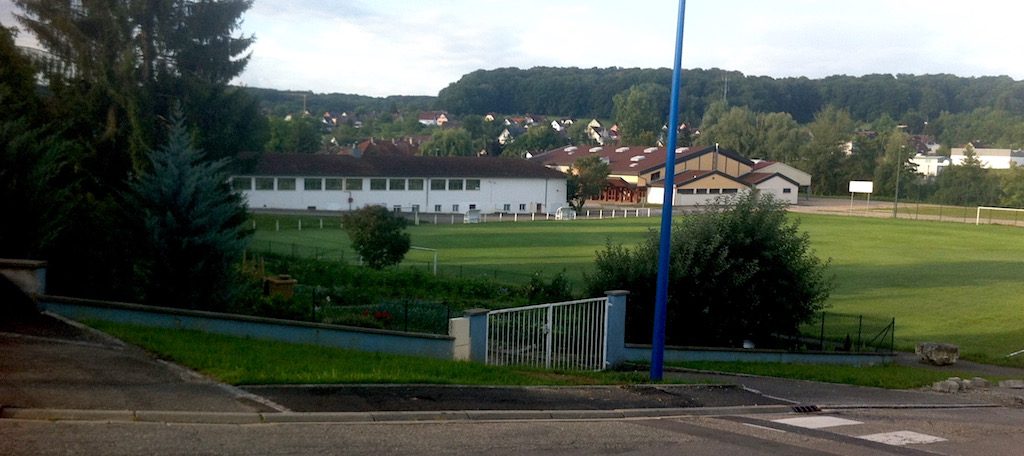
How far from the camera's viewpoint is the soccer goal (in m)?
99.5

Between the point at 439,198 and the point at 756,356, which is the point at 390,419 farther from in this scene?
the point at 439,198

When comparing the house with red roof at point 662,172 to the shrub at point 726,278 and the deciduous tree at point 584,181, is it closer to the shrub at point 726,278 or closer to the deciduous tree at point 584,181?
the deciduous tree at point 584,181

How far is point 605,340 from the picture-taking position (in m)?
18.0

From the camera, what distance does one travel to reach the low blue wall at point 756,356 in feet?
65.8

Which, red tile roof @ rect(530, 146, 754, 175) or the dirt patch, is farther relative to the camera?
red tile roof @ rect(530, 146, 754, 175)

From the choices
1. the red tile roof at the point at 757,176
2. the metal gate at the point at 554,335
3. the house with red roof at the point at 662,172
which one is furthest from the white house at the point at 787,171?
the metal gate at the point at 554,335

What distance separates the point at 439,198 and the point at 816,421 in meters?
78.6

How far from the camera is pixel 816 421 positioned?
42.0 feet

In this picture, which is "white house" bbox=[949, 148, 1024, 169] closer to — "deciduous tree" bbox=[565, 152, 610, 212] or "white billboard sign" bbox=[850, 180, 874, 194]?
"white billboard sign" bbox=[850, 180, 874, 194]

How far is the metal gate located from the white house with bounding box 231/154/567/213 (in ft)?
198

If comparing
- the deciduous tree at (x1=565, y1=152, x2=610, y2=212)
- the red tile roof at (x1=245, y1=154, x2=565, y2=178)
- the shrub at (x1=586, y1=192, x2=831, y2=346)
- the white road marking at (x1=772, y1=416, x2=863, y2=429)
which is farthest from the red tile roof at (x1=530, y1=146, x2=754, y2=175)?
the white road marking at (x1=772, y1=416, x2=863, y2=429)

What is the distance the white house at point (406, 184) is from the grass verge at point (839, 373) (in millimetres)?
58728

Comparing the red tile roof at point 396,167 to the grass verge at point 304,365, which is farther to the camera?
the red tile roof at point 396,167

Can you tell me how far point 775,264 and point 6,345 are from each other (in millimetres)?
19653
